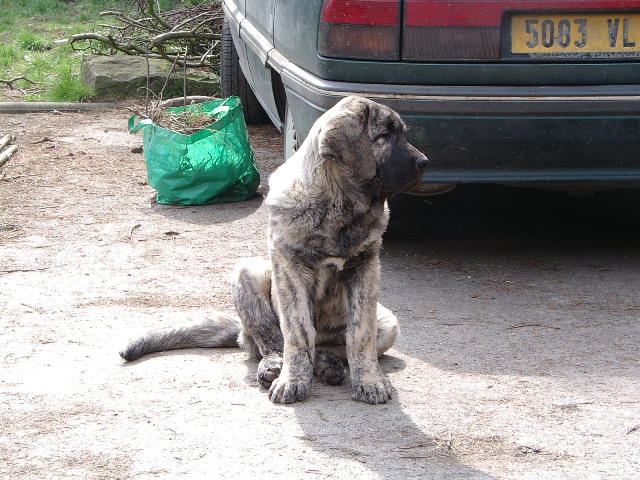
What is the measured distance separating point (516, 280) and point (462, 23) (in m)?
1.35

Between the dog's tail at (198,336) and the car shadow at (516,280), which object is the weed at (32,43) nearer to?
the car shadow at (516,280)

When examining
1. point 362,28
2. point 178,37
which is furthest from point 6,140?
point 362,28

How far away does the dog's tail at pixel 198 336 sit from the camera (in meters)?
4.09

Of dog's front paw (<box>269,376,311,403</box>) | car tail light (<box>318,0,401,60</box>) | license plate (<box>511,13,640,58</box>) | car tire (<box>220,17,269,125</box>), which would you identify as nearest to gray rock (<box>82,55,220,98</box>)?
car tire (<box>220,17,269,125</box>)

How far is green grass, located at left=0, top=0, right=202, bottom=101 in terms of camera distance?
34.6ft

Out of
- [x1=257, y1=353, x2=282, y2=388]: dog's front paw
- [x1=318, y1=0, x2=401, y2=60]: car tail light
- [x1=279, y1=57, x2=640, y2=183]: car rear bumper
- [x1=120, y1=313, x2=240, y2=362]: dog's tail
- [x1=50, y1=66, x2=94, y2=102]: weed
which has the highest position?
[x1=318, y1=0, x2=401, y2=60]: car tail light

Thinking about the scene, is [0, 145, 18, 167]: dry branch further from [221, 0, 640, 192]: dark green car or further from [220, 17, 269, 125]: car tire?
[221, 0, 640, 192]: dark green car

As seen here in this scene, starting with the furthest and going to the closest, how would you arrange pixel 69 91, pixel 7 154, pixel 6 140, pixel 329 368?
pixel 69 91 < pixel 6 140 < pixel 7 154 < pixel 329 368

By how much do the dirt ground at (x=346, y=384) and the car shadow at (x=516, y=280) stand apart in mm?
14

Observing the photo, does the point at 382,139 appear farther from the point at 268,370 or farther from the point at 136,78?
the point at 136,78

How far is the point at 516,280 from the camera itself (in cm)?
505

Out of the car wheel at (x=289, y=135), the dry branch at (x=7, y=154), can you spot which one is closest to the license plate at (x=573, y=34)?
the car wheel at (x=289, y=135)

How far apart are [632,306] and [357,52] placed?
1744 millimetres

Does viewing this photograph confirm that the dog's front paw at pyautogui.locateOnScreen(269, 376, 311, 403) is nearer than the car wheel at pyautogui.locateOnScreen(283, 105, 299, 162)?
Yes
